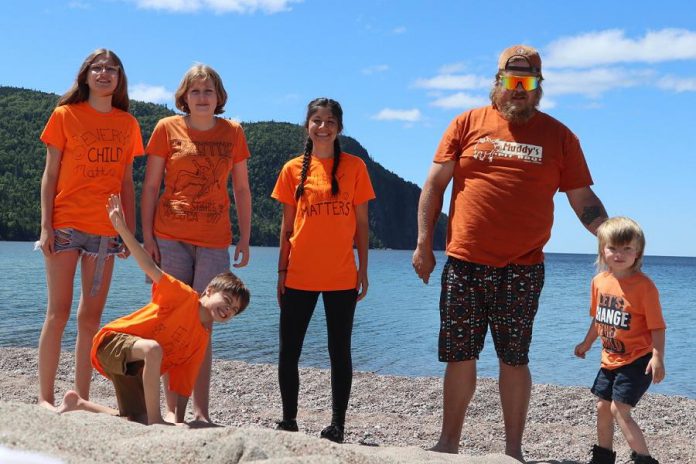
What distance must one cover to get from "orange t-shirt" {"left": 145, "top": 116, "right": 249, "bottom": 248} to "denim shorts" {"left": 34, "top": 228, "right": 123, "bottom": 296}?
12.2 inches

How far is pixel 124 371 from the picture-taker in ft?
14.1

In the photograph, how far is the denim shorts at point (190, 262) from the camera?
185 inches

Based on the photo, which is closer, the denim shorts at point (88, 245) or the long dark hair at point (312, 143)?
the denim shorts at point (88, 245)

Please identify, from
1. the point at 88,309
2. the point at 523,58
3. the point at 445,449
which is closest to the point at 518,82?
the point at 523,58

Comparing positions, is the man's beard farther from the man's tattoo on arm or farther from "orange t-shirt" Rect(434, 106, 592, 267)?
the man's tattoo on arm

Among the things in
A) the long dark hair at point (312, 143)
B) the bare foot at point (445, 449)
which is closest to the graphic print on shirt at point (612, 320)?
the bare foot at point (445, 449)

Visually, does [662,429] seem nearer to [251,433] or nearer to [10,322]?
[251,433]

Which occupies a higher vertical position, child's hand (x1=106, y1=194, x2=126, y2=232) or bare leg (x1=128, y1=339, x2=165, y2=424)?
child's hand (x1=106, y1=194, x2=126, y2=232)

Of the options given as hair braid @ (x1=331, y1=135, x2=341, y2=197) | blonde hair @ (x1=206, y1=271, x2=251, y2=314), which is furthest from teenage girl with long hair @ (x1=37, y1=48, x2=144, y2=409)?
hair braid @ (x1=331, y1=135, x2=341, y2=197)

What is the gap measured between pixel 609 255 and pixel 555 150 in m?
0.67

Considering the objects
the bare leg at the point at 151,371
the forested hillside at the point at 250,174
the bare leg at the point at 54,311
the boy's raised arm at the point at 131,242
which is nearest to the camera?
the bare leg at the point at 151,371

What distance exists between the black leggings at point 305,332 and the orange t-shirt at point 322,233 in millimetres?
79

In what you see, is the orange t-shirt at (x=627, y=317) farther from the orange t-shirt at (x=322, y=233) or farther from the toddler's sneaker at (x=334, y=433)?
the toddler's sneaker at (x=334, y=433)

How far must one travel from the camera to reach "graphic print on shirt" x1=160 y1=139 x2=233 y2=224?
15.4 feet
